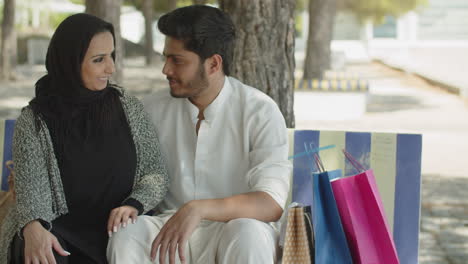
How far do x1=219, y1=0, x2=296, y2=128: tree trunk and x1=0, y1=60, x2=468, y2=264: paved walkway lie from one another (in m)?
1.58

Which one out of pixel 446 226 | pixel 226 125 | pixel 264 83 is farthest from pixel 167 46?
pixel 446 226

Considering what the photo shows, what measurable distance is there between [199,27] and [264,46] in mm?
1485

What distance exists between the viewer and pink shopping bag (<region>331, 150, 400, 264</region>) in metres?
2.91

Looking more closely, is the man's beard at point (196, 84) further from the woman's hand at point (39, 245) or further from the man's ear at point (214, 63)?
the woman's hand at point (39, 245)

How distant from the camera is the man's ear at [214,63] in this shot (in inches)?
126

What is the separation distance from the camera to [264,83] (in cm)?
452

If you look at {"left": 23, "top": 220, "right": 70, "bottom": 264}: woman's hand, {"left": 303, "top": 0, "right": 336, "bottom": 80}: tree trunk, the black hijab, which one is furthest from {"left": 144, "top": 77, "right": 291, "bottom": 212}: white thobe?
{"left": 303, "top": 0, "right": 336, "bottom": 80}: tree trunk

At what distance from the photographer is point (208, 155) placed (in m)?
3.24

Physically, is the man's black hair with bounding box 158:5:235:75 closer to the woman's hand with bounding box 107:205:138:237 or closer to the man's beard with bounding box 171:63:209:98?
the man's beard with bounding box 171:63:209:98

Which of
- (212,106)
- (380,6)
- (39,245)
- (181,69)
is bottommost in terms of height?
(39,245)

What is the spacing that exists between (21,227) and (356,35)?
5793cm

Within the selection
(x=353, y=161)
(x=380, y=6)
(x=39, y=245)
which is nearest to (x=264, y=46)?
(x=353, y=161)

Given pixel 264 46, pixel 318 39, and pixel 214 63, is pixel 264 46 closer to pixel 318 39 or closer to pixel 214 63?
pixel 214 63

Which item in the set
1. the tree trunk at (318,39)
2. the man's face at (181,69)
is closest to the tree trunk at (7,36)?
the tree trunk at (318,39)
